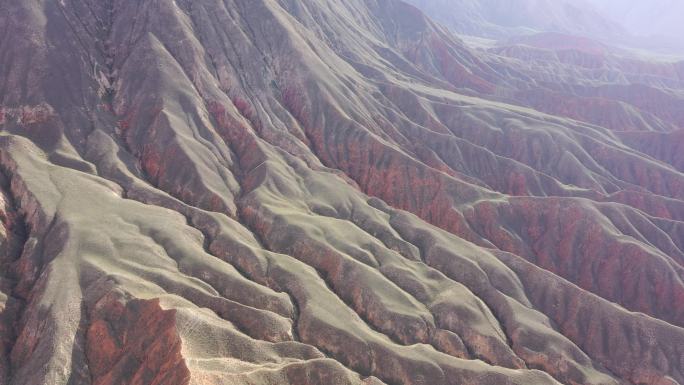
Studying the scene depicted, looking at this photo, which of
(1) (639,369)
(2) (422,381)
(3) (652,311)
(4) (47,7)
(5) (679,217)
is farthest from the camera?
(5) (679,217)

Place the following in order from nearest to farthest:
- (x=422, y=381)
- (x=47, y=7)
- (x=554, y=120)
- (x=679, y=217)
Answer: (x=422, y=381)
(x=47, y=7)
(x=679, y=217)
(x=554, y=120)

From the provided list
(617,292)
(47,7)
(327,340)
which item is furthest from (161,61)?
(617,292)

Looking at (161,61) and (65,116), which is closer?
(65,116)

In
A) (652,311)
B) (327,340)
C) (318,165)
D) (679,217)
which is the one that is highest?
(679,217)

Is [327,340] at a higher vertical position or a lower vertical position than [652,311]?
lower

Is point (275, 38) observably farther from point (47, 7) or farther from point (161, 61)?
point (47, 7)

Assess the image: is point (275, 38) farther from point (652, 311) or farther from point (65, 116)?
point (652, 311)

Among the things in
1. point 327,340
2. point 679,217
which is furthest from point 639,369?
point 679,217
